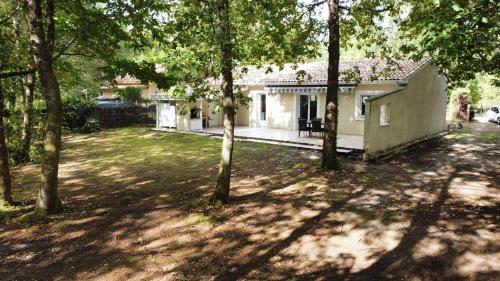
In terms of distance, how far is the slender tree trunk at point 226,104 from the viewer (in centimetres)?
766

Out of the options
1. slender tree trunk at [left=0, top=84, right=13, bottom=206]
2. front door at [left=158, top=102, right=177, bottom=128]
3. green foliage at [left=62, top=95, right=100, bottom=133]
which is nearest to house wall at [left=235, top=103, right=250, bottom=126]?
front door at [left=158, top=102, right=177, bottom=128]

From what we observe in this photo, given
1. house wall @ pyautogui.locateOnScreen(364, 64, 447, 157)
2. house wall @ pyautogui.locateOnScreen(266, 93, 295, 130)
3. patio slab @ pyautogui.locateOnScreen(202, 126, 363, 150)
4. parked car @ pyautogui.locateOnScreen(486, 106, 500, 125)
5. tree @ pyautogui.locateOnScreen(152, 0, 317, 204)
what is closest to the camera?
tree @ pyautogui.locateOnScreen(152, 0, 317, 204)

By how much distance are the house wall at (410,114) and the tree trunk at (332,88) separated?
8.60 feet

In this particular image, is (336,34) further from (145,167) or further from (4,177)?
(4,177)

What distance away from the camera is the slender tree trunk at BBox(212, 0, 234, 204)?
7660 millimetres

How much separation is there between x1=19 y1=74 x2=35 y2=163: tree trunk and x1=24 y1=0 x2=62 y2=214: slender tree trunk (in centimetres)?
815

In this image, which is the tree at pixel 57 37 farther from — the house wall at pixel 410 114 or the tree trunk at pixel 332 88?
the house wall at pixel 410 114

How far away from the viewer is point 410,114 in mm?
19094

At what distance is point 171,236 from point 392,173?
348 inches

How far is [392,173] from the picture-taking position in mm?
13156

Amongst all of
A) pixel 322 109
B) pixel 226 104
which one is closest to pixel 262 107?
pixel 322 109

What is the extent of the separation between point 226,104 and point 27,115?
36.1 ft

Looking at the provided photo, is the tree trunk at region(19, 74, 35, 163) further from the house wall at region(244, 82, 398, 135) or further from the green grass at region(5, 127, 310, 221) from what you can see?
the house wall at region(244, 82, 398, 135)

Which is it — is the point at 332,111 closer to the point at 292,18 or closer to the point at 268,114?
the point at 292,18
